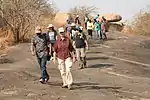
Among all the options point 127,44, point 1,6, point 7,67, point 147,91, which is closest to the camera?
point 147,91

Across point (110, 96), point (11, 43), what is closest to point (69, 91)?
point (110, 96)

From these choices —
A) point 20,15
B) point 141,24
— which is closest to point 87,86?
point 20,15

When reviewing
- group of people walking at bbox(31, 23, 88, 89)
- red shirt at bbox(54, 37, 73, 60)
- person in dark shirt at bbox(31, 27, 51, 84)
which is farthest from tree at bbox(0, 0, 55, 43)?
red shirt at bbox(54, 37, 73, 60)

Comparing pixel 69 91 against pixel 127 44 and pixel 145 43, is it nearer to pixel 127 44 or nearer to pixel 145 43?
pixel 127 44

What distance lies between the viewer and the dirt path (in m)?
13.3

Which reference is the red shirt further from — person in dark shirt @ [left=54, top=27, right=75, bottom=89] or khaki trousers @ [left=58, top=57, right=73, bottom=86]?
khaki trousers @ [left=58, top=57, right=73, bottom=86]

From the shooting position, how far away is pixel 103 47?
100 feet

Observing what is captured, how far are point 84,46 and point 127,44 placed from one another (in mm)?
15732

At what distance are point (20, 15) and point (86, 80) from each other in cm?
1425

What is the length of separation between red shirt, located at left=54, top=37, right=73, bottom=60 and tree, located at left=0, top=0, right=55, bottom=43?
54.1 ft

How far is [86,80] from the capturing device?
55.2 feet

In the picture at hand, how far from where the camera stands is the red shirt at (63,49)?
44.5 ft

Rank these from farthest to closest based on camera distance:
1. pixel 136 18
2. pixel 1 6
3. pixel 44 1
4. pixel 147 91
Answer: pixel 136 18 < pixel 44 1 < pixel 1 6 < pixel 147 91

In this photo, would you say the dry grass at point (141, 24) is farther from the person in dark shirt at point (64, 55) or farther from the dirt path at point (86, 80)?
the person in dark shirt at point (64, 55)
